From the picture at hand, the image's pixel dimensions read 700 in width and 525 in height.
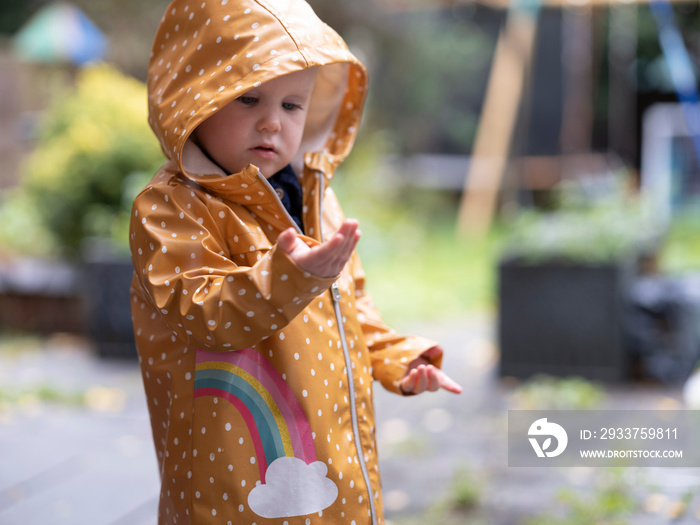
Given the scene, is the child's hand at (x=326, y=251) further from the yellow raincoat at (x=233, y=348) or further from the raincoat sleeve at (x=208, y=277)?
the yellow raincoat at (x=233, y=348)

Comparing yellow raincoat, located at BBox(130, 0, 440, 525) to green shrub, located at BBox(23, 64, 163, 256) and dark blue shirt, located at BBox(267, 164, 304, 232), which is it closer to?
dark blue shirt, located at BBox(267, 164, 304, 232)

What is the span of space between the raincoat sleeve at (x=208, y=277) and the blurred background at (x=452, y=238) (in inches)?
70.2

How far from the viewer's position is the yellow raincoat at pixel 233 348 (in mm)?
1398

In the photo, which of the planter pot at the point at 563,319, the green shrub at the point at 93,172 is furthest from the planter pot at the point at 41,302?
the planter pot at the point at 563,319

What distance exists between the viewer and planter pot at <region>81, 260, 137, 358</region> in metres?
4.78

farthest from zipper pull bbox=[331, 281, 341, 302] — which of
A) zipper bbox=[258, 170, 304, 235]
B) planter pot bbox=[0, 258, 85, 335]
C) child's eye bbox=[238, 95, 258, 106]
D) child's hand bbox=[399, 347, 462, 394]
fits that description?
planter pot bbox=[0, 258, 85, 335]

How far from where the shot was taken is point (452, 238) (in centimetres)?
937

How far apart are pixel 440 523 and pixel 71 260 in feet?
12.5

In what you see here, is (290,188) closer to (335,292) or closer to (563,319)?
(335,292)

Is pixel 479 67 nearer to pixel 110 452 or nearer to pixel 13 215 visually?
pixel 13 215

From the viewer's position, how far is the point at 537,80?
37.6ft

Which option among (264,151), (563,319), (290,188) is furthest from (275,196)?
(563,319)

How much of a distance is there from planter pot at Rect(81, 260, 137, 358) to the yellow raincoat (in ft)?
11.0

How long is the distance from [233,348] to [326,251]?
0.81 feet
